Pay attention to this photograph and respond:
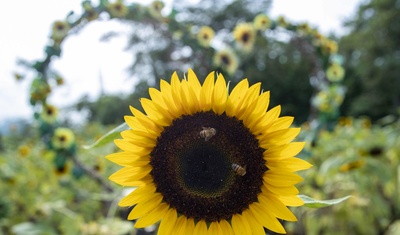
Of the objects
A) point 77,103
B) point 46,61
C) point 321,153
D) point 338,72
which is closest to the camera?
point 46,61

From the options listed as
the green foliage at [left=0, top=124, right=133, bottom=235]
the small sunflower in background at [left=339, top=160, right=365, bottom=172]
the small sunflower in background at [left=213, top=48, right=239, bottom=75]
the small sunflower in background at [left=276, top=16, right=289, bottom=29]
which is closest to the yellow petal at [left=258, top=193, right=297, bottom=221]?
the green foliage at [left=0, top=124, right=133, bottom=235]

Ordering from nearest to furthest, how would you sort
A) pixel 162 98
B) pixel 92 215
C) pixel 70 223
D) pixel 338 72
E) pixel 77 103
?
1. pixel 162 98
2. pixel 70 223
3. pixel 92 215
4. pixel 338 72
5. pixel 77 103

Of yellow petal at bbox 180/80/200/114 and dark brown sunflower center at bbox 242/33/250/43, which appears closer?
yellow petal at bbox 180/80/200/114

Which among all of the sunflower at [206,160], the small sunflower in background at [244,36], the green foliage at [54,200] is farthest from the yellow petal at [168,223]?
A: the small sunflower in background at [244,36]

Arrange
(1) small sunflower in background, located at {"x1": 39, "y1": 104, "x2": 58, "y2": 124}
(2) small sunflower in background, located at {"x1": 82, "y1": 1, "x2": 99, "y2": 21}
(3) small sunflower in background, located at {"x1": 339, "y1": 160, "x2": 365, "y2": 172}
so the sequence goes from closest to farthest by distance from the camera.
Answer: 1. (2) small sunflower in background, located at {"x1": 82, "y1": 1, "x2": 99, "y2": 21}
2. (3) small sunflower in background, located at {"x1": 339, "y1": 160, "x2": 365, "y2": 172}
3. (1) small sunflower in background, located at {"x1": 39, "y1": 104, "x2": 58, "y2": 124}

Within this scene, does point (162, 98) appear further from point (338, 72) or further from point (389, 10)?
point (389, 10)

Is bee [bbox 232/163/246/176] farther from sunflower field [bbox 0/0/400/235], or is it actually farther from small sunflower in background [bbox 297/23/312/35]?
small sunflower in background [bbox 297/23/312/35]

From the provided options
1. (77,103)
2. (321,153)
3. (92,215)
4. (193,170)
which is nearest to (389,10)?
(77,103)
